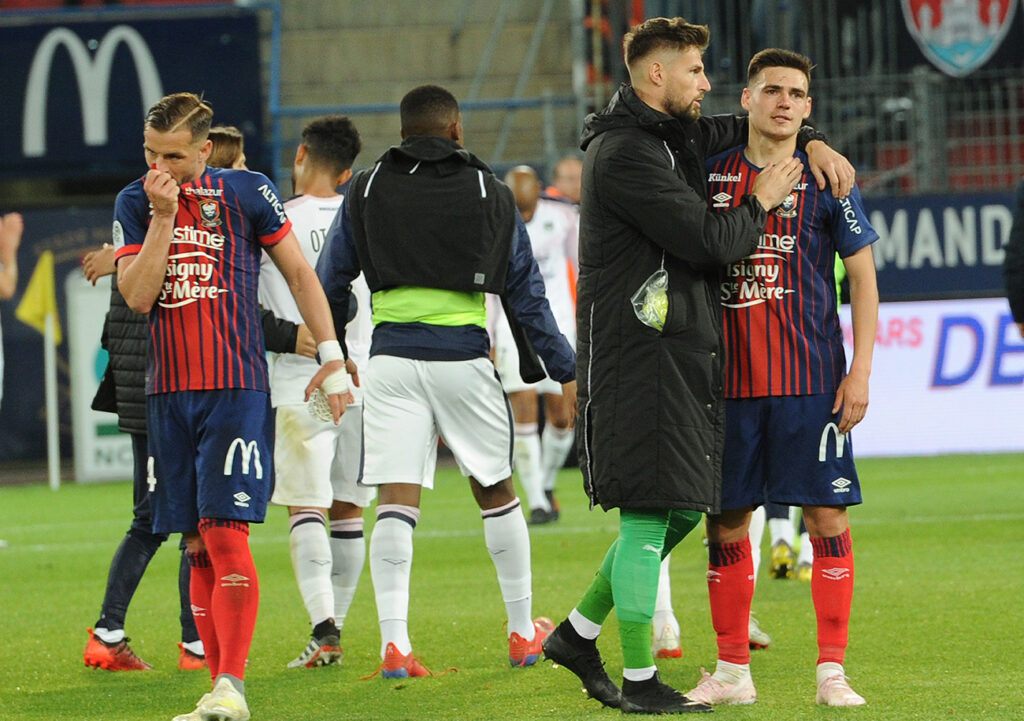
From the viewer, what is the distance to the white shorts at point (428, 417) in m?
5.85

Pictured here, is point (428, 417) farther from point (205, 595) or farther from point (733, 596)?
point (733, 596)

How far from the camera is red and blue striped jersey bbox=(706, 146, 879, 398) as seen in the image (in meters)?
5.07

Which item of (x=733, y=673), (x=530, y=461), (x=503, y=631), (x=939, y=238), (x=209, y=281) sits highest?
(x=939, y=238)

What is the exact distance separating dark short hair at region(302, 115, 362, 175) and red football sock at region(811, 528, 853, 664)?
2729 millimetres

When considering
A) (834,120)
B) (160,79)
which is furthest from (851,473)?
(160,79)

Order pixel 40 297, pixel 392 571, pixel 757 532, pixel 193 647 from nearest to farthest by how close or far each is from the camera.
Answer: pixel 392 571 → pixel 193 647 → pixel 757 532 → pixel 40 297

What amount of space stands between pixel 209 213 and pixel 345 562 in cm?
196

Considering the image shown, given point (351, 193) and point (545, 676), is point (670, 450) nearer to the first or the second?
point (545, 676)

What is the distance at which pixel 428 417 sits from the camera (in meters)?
5.91

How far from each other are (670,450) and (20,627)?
3978mm

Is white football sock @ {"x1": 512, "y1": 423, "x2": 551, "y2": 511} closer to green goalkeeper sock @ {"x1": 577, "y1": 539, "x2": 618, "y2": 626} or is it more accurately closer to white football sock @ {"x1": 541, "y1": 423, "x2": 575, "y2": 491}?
white football sock @ {"x1": 541, "y1": 423, "x2": 575, "y2": 491}

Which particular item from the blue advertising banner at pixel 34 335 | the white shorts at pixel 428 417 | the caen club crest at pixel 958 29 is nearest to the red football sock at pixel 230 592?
the white shorts at pixel 428 417

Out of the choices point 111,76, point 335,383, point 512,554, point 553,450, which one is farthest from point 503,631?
point 111,76

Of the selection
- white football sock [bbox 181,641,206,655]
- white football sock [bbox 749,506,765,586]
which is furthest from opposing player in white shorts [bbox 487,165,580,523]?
white football sock [bbox 181,641,206,655]
